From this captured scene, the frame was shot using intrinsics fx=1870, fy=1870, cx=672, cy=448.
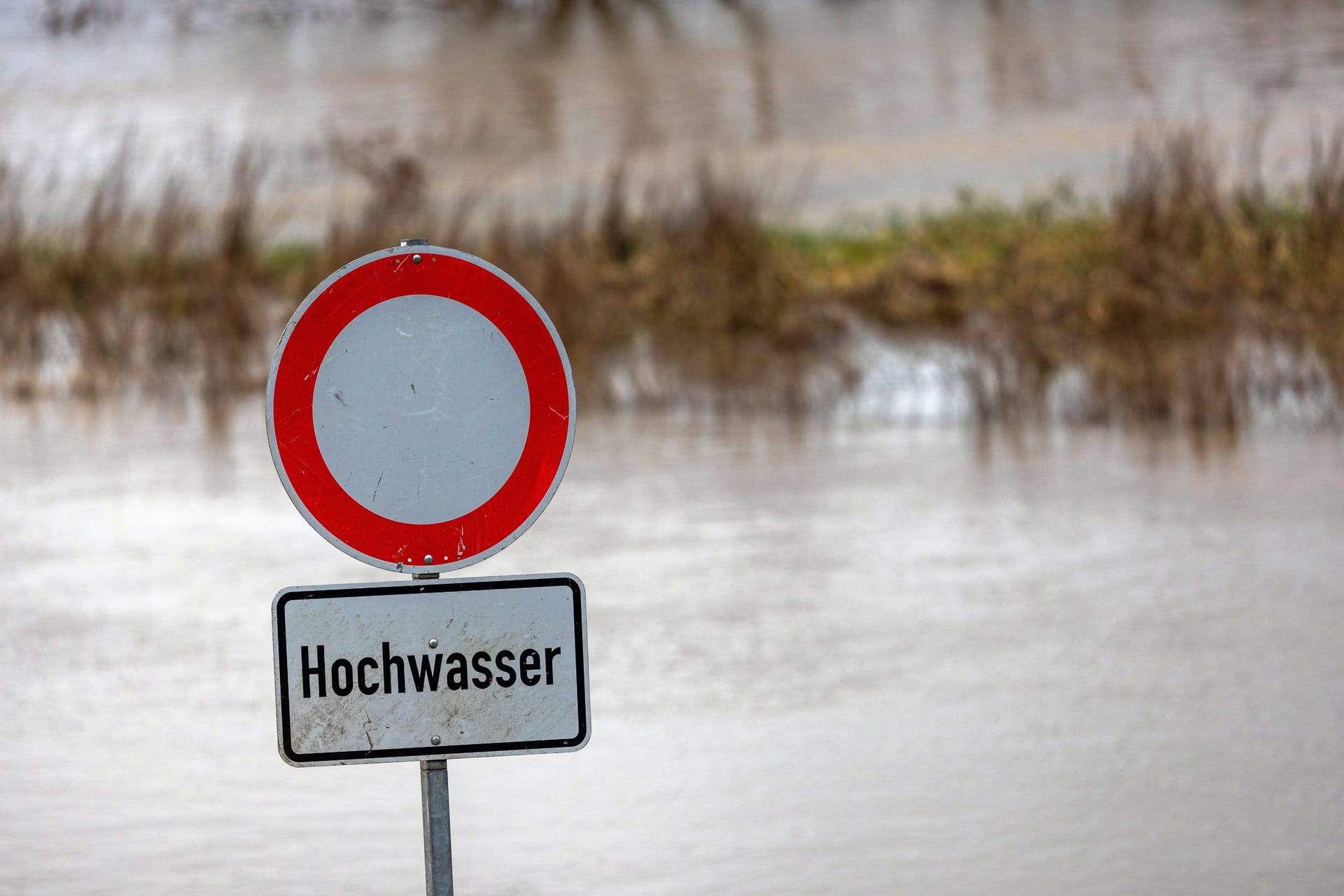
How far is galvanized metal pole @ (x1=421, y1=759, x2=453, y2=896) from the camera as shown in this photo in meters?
2.72

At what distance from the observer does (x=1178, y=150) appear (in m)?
12.2

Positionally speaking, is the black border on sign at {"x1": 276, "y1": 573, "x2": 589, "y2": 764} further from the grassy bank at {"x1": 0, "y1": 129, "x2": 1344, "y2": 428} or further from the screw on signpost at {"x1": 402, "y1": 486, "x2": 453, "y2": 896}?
the grassy bank at {"x1": 0, "y1": 129, "x2": 1344, "y2": 428}

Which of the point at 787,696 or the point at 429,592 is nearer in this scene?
the point at 429,592

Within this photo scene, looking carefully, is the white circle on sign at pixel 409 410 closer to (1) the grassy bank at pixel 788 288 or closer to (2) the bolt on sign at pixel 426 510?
(2) the bolt on sign at pixel 426 510

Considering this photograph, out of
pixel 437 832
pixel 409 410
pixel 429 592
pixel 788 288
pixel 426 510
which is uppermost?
pixel 788 288

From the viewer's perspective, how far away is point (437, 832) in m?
2.74

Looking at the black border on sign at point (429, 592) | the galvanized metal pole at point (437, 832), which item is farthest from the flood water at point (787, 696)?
the black border on sign at point (429, 592)

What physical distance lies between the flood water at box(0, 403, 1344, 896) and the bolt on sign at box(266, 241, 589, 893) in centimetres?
117

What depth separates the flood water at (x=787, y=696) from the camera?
12.8 ft

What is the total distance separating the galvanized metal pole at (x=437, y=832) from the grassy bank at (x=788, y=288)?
9094 mm

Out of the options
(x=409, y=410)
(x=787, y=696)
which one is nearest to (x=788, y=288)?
(x=787, y=696)

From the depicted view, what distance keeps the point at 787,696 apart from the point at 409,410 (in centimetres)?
278

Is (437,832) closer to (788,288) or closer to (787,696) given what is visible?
(787,696)

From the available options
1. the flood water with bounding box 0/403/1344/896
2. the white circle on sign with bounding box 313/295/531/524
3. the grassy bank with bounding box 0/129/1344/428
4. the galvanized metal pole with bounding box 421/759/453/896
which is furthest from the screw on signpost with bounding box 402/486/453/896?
the grassy bank with bounding box 0/129/1344/428
